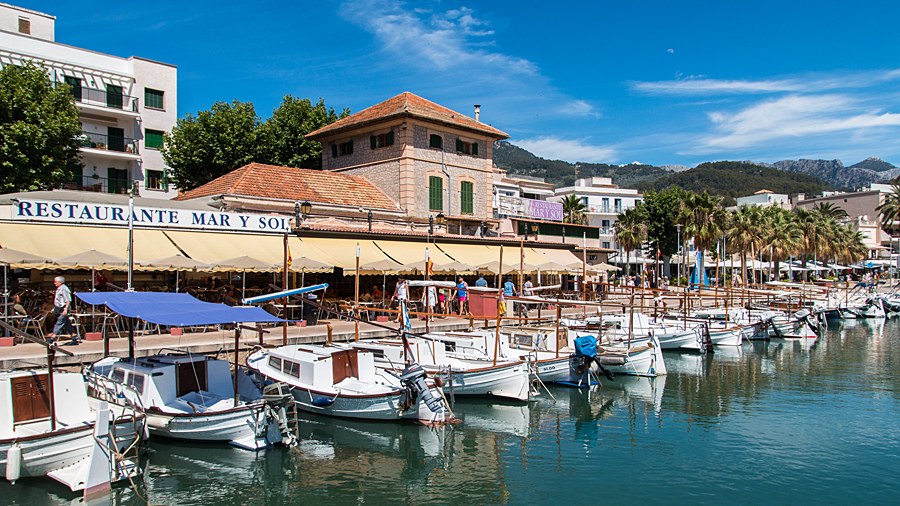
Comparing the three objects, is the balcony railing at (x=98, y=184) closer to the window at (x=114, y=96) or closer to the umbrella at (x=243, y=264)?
the window at (x=114, y=96)

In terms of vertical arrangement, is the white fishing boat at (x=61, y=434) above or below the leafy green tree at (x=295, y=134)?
below

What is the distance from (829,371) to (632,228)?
32589 millimetres

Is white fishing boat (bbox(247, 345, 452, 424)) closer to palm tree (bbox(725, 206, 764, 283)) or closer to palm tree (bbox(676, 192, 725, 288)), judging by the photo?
palm tree (bbox(676, 192, 725, 288))

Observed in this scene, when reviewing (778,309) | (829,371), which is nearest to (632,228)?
(778,309)

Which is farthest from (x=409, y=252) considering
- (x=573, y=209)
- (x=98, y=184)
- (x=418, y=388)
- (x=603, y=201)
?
(x=603, y=201)

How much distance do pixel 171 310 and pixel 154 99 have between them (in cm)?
3505

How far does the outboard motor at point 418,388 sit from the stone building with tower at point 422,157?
18.4 meters

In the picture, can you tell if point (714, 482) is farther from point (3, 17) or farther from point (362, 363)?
point (3, 17)

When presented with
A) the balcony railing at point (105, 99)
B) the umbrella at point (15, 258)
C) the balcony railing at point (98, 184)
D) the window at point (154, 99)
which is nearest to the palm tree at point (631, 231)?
the window at point (154, 99)

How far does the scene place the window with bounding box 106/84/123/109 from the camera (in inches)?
1592

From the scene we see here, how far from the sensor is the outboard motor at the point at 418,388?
15.3 m

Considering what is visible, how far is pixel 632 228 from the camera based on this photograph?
5694 centimetres

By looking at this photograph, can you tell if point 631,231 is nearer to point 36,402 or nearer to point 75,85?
point 75,85

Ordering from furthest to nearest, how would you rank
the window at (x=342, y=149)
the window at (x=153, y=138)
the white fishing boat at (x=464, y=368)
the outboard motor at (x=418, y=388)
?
the window at (x=153, y=138) < the window at (x=342, y=149) < the white fishing boat at (x=464, y=368) < the outboard motor at (x=418, y=388)
